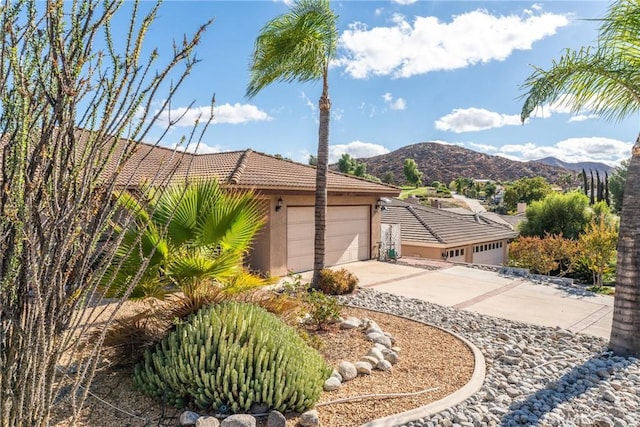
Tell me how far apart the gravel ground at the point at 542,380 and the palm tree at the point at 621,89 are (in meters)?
0.70

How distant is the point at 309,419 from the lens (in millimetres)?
3836

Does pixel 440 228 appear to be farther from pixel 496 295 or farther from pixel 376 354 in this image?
pixel 376 354

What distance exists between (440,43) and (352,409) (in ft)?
41.1

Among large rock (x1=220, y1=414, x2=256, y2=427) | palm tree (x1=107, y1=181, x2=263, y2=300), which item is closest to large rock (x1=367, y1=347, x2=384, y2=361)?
palm tree (x1=107, y1=181, x2=263, y2=300)

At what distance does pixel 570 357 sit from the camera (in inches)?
247

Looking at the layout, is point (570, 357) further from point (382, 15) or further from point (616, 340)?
point (382, 15)

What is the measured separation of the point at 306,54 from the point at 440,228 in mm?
17853

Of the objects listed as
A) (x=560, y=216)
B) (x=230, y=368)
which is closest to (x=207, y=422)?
(x=230, y=368)

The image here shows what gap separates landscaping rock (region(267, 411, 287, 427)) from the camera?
12.1 ft

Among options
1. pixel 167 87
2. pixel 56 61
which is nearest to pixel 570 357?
pixel 167 87

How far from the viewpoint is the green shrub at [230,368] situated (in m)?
3.91

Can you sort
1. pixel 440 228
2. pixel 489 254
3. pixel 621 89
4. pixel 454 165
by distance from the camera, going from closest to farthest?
pixel 621 89 < pixel 440 228 < pixel 489 254 < pixel 454 165

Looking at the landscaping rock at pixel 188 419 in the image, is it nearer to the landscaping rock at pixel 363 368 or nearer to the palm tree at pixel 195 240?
the palm tree at pixel 195 240

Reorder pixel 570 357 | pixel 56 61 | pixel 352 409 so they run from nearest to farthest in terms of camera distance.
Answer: pixel 56 61, pixel 352 409, pixel 570 357
